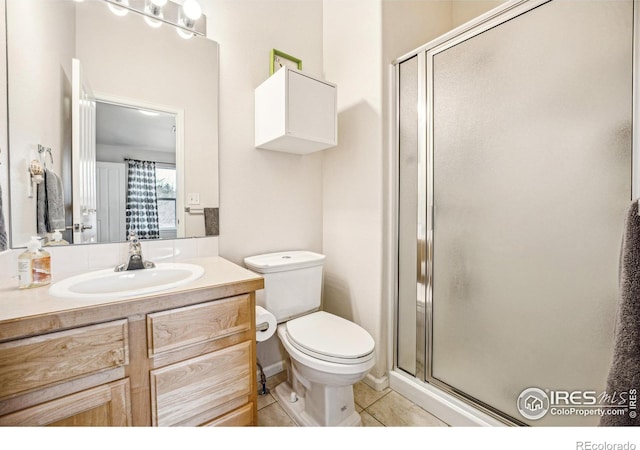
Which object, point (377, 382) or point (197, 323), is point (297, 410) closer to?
point (377, 382)

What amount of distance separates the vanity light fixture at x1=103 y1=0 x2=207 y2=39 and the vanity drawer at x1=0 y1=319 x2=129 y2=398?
136 cm

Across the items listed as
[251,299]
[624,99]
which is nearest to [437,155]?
[624,99]

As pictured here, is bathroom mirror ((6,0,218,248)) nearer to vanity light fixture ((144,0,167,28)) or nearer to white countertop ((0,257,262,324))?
vanity light fixture ((144,0,167,28))

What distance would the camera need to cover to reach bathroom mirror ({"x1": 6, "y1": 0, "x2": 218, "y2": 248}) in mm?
1013

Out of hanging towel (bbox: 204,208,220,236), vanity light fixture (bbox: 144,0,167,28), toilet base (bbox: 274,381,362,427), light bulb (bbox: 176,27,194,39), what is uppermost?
vanity light fixture (bbox: 144,0,167,28)

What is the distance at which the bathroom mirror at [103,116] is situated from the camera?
3.32 feet

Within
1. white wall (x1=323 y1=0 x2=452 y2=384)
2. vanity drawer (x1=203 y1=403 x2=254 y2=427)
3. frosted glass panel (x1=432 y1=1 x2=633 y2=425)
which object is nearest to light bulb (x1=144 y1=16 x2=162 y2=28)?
white wall (x1=323 y1=0 x2=452 y2=384)

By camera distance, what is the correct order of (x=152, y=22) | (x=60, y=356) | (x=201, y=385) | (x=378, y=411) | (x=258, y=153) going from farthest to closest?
(x=258, y=153) < (x=378, y=411) < (x=152, y=22) < (x=201, y=385) < (x=60, y=356)

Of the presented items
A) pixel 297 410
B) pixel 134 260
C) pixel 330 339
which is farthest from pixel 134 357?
pixel 297 410

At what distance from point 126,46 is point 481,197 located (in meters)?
1.76

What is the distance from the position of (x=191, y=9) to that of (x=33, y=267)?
4.38 ft

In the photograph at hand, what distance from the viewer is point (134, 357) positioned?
0.81 metres

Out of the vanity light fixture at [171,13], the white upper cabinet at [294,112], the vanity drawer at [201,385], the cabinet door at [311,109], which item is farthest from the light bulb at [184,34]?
the vanity drawer at [201,385]

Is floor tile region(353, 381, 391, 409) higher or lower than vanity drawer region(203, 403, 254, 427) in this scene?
lower
